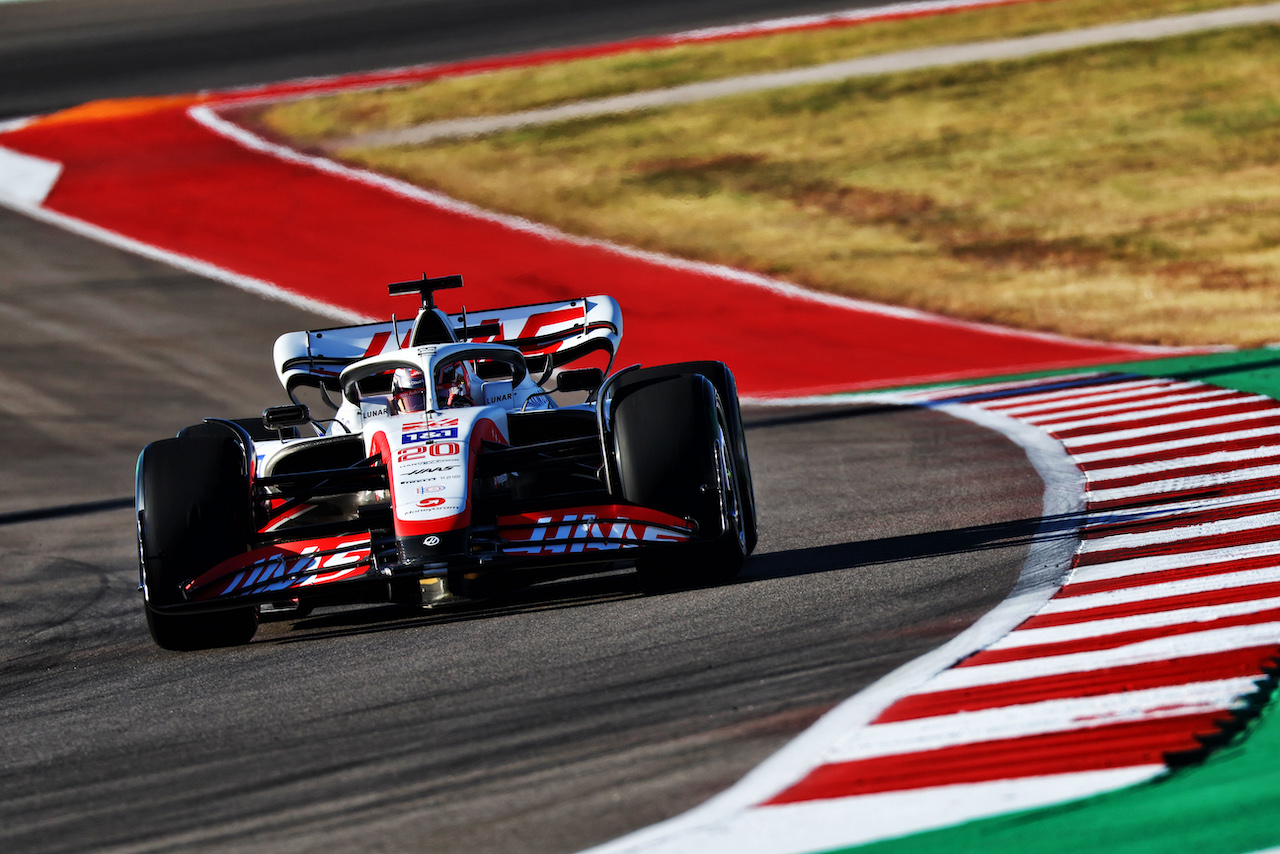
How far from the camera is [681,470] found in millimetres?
7051

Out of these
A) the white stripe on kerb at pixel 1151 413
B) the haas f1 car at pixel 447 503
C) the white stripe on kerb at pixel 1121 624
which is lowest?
the white stripe on kerb at pixel 1151 413

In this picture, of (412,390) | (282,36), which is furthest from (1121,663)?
(282,36)

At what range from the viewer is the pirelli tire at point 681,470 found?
7.01 meters

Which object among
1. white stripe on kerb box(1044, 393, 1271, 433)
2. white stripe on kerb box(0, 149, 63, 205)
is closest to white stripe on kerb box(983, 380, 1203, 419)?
white stripe on kerb box(1044, 393, 1271, 433)

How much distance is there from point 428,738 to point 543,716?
385 mm

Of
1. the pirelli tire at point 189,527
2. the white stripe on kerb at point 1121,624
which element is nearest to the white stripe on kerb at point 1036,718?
the white stripe on kerb at point 1121,624

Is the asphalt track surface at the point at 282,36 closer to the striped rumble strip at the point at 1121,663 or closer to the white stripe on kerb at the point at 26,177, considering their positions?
the white stripe on kerb at the point at 26,177

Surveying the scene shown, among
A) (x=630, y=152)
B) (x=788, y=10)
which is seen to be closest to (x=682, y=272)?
(x=630, y=152)

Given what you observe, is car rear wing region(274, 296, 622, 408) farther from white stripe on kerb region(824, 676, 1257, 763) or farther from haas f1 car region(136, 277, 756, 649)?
white stripe on kerb region(824, 676, 1257, 763)

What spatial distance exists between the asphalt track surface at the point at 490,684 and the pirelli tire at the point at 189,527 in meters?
0.14

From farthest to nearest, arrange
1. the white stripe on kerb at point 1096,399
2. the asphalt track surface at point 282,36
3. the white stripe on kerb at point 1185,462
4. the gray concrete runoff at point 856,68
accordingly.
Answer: the asphalt track surface at point 282,36 < the gray concrete runoff at point 856,68 < the white stripe on kerb at point 1096,399 < the white stripe on kerb at point 1185,462

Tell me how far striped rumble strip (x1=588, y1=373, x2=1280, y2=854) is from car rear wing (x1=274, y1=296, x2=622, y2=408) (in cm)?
289

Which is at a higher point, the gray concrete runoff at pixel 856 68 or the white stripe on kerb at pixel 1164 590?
the gray concrete runoff at pixel 856 68

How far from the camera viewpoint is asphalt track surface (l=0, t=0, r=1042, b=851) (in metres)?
4.54
